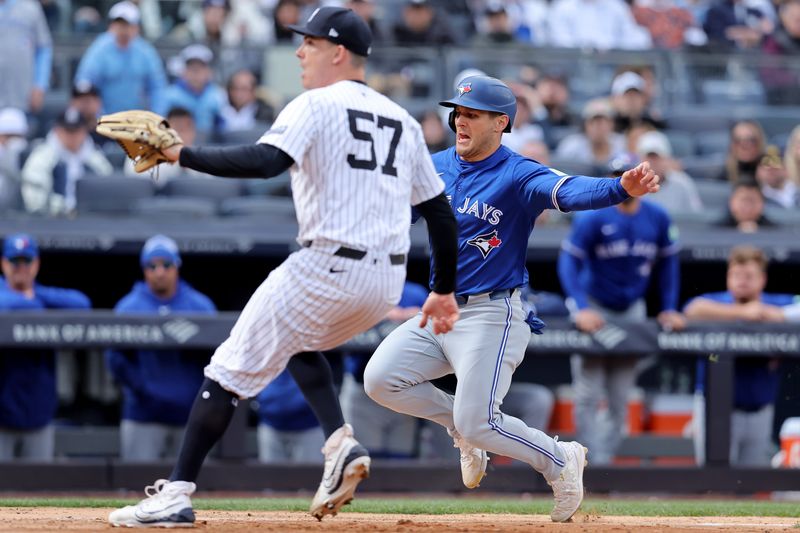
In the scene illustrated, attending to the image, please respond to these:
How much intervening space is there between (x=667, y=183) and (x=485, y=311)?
455 cm

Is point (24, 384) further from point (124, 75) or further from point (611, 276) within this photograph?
point (611, 276)

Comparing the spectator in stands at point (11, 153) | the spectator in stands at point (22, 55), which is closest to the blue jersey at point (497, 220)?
the spectator in stands at point (11, 153)

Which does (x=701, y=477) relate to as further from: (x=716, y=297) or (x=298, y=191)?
(x=298, y=191)

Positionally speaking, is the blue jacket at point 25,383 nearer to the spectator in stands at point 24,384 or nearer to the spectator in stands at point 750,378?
the spectator in stands at point 24,384

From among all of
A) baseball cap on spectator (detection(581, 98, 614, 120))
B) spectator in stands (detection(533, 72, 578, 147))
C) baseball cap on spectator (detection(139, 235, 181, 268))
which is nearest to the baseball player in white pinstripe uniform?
baseball cap on spectator (detection(139, 235, 181, 268))

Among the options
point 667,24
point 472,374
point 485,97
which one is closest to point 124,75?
point 485,97

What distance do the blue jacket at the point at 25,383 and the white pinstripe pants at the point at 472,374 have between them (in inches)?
126

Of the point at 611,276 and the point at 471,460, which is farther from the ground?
the point at 611,276

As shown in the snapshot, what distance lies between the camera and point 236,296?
29.6 ft

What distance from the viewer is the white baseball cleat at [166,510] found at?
434cm

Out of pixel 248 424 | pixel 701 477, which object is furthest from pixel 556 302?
pixel 248 424

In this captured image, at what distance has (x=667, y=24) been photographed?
12969 millimetres

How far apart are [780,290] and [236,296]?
12.1 ft

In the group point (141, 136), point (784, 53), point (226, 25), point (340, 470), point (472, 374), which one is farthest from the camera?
point (784, 53)
